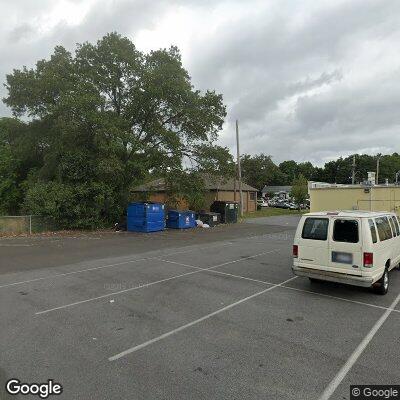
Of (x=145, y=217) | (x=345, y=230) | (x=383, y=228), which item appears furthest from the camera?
(x=145, y=217)

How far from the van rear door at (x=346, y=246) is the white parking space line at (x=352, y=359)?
110cm

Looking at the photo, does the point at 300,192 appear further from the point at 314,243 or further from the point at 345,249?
the point at 345,249

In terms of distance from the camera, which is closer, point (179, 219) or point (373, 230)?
point (373, 230)

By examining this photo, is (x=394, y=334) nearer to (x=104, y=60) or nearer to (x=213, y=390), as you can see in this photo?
(x=213, y=390)

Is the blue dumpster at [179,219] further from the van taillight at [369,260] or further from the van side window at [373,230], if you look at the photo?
the van taillight at [369,260]

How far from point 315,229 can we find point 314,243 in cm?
34

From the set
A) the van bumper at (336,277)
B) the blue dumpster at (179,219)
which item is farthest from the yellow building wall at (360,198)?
the blue dumpster at (179,219)

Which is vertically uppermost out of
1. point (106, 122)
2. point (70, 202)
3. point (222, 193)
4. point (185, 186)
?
point (106, 122)

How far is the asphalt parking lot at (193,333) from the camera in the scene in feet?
13.9

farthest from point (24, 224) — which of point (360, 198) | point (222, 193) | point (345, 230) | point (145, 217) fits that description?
point (222, 193)

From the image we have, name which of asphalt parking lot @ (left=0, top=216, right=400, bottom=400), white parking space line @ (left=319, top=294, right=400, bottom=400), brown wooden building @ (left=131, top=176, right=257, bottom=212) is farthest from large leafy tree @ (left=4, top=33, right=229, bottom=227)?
white parking space line @ (left=319, top=294, right=400, bottom=400)

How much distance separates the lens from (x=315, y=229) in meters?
8.12

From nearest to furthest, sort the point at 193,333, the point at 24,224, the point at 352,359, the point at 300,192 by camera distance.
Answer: the point at 352,359 → the point at 193,333 → the point at 24,224 → the point at 300,192

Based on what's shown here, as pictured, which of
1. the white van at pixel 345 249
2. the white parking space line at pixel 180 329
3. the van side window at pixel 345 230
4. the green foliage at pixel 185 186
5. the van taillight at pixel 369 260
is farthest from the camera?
the green foliage at pixel 185 186
